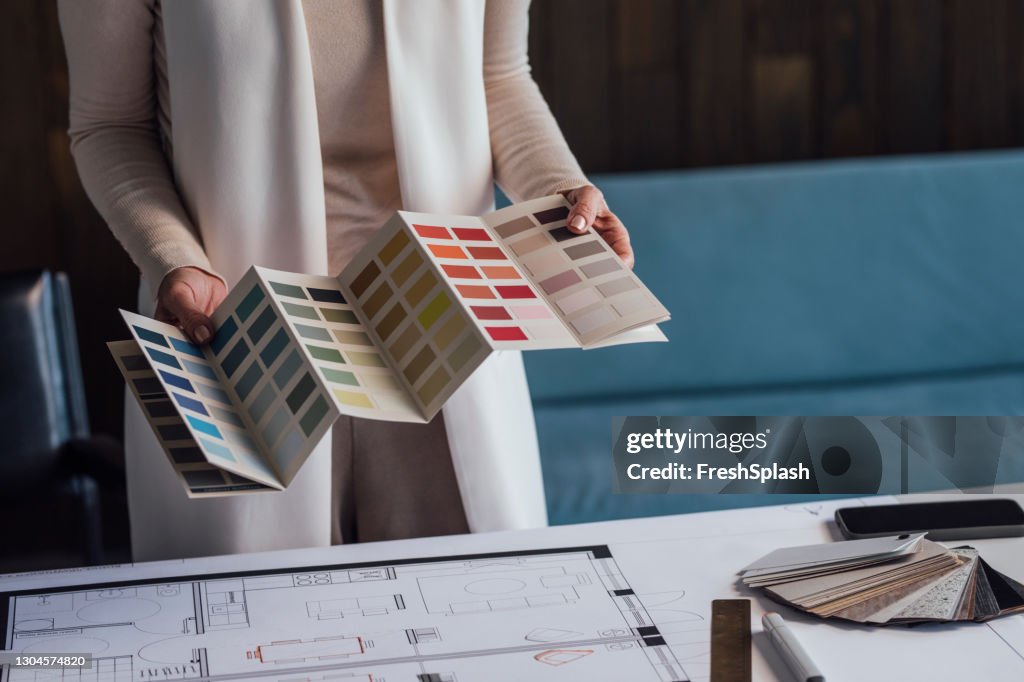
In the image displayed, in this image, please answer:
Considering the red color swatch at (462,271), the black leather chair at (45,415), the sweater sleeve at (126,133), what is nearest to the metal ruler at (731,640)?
the red color swatch at (462,271)

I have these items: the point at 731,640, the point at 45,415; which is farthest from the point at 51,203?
the point at 731,640

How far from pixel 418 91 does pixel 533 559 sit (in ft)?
1.61

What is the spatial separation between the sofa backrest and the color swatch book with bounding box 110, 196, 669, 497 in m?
1.15

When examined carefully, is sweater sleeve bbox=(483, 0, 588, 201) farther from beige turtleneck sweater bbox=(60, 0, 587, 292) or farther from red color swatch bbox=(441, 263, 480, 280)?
red color swatch bbox=(441, 263, 480, 280)

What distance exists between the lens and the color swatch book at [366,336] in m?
0.90

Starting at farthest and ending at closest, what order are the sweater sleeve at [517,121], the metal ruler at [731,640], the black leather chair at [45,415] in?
the black leather chair at [45,415] < the sweater sleeve at [517,121] < the metal ruler at [731,640]

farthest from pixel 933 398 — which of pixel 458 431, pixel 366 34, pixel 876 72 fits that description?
pixel 366 34

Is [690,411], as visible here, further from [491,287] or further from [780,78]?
[491,287]

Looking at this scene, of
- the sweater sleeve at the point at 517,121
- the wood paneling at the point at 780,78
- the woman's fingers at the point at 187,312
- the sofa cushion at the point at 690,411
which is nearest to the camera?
the woman's fingers at the point at 187,312

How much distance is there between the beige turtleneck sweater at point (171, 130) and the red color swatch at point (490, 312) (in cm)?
28

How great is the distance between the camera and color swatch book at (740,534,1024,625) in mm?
965

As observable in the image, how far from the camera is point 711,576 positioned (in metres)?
1.07

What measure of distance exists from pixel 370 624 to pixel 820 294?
4.96 feet

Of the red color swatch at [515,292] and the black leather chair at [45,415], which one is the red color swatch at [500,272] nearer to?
the red color swatch at [515,292]
